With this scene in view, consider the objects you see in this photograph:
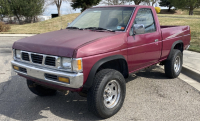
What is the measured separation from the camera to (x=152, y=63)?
4859 millimetres

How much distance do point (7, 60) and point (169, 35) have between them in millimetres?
6332

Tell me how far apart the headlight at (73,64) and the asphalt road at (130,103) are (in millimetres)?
1050

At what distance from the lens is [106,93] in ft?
12.0

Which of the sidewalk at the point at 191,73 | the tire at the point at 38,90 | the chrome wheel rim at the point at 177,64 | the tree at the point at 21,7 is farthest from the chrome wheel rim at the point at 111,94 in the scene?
the tree at the point at 21,7

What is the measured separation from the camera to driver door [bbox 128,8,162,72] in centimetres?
408

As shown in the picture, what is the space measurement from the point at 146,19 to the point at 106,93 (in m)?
2.12

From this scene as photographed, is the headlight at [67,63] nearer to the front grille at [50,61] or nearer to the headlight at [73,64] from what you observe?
the headlight at [73,64]

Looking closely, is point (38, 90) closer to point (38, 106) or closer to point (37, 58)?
point (38, 106)

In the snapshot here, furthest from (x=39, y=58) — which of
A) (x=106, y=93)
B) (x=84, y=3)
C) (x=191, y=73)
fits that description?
(x=84, y=3)

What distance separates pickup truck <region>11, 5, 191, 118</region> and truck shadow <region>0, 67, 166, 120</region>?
0.97 feet

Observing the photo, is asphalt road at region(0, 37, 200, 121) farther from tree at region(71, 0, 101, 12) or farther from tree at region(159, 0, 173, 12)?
tree at region(159, 0, 173, 12)

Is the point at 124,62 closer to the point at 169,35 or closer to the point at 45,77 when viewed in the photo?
the point at 45,77

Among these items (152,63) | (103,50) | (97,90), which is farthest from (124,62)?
(152,63)

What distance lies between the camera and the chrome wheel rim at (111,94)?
3621 millimetres
